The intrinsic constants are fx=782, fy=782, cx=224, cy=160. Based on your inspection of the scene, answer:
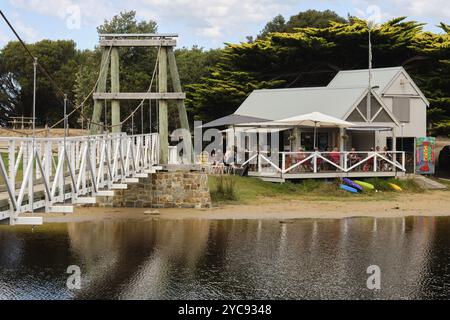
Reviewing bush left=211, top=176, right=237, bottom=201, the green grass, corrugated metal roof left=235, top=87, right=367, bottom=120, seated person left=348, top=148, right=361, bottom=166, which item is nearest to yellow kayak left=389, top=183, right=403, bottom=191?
the green grass

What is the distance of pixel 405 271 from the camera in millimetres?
19375

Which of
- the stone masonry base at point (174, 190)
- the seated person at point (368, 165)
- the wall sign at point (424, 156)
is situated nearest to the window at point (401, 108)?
the wall sign at point (424, 156)

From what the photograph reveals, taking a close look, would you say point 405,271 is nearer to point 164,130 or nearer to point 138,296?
point 138,296

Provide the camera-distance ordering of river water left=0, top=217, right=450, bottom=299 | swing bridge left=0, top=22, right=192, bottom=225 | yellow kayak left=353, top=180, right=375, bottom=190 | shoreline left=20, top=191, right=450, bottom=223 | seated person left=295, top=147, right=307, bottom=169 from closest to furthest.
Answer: swing bridge left=0, top=22, right=192, bottom=225
river water left=0, top=217, right=450, bottom=299
shoreline left=20, top=191, right=450, bottom=223
seated person left=295, top=147, right=307, bottom=169
yellow kayak left=353, top=180, right=375, bottom=190

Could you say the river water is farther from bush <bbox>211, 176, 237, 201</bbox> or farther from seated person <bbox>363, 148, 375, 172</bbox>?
seated person <bbox>363, 148, 375, 172</bbox>

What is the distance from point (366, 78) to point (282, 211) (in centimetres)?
1425

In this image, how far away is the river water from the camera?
57.2 ft

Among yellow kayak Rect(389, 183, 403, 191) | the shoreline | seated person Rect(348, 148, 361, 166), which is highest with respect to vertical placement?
seated person Rect(348, 148, 361, 166)

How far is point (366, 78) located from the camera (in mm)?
40156

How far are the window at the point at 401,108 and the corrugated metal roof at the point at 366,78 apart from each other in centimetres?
106

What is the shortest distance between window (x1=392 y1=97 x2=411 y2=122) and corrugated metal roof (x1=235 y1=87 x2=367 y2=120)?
12.0 feet

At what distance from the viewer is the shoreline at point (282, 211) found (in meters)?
27.4

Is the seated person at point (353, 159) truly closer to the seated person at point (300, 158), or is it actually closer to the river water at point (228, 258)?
the seated person at point (300, 158)
